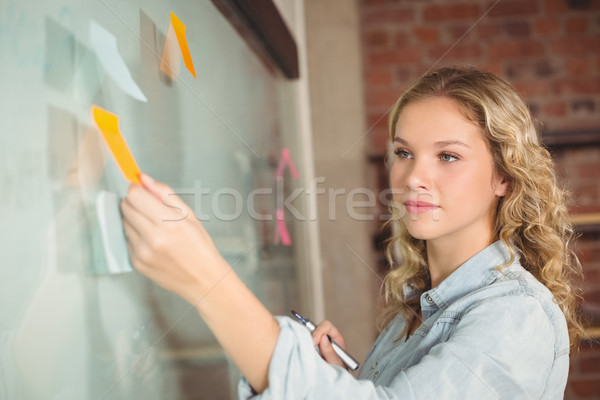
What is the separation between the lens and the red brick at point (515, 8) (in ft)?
6.03

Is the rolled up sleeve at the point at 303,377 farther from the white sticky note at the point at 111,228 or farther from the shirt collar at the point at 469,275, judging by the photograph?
the shirt collar at the point at 469,275

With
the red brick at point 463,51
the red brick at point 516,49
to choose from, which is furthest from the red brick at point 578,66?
the red brick at point 463,51

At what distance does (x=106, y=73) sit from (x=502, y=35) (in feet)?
5.42

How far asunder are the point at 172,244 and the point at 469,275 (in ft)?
1.52

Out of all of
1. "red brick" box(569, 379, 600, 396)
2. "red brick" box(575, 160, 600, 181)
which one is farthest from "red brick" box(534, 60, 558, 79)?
"red brick" box(569, 379, 600, 396)

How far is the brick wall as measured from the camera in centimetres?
183

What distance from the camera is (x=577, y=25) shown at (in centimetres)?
184

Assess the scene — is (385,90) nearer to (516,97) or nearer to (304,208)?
(304,208)

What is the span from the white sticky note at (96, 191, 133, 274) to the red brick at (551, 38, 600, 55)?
5.86 feet

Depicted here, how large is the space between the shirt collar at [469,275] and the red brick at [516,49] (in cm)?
129

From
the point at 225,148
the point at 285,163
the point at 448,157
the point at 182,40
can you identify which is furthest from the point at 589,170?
the point at 182,40

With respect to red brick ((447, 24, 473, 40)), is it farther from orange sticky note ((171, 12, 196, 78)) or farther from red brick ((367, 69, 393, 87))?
orange sticky note ((171, 12, 196, 78))

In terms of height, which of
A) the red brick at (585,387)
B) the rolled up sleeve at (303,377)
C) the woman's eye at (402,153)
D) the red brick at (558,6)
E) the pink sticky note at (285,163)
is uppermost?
the red brick at (558,6)

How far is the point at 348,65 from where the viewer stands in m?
1.82
